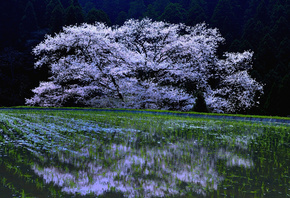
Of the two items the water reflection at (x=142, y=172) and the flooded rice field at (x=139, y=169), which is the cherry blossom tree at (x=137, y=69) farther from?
the water reflection at (x=142, y=172)

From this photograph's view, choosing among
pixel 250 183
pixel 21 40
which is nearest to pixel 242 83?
pixel 250 183

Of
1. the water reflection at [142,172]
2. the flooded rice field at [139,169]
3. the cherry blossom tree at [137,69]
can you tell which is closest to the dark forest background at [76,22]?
the cherry blossom tree at [137,69]

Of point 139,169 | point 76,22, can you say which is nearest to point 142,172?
point 139,169

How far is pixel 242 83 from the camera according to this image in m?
31.9

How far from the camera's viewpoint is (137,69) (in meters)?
29.3

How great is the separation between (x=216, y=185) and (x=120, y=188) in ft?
3.90

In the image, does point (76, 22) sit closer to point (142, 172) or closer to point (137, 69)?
point (137, 69)

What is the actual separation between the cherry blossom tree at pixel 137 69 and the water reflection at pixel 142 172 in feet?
68.7

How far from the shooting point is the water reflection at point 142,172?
3.97 metres

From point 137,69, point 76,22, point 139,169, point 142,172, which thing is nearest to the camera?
point 142,172

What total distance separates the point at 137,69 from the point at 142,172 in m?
24.8

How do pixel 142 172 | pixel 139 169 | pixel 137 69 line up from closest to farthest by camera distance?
pixel 142 172
pixel 139 169
pixel 137 69

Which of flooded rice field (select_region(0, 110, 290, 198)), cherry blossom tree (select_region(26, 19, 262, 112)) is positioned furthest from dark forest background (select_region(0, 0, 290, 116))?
flooded rice field (select_region(0, 110, 290, 198))

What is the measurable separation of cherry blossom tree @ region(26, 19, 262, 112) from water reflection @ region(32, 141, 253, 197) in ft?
68.7
